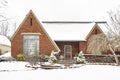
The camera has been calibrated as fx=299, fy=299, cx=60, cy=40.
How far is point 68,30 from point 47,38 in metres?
5.21

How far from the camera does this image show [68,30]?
4700 centimetres

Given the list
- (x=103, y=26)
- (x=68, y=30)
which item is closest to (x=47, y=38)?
(x=68, y=30)

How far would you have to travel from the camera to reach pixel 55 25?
48656 mm

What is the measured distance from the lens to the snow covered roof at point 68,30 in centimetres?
4468

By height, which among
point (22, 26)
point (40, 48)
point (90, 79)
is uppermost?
point (22, 26)

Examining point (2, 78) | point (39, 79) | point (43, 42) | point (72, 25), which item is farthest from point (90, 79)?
point (72, 25)

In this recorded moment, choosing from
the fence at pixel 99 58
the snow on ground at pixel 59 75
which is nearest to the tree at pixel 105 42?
the fence at pixel 99 58

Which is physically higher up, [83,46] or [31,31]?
[31,31]

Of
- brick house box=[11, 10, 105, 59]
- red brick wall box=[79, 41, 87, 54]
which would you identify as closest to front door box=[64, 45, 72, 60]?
brick house box=[11, 10, 105, 59]

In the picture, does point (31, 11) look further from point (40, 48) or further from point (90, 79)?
point (90, 79)

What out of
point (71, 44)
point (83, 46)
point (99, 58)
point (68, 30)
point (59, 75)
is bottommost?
point (59, 75)

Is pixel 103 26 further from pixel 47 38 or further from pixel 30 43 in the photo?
pixel 30 43

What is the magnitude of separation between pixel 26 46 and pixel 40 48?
79.7 inches

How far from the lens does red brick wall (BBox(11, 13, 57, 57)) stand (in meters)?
43.0
